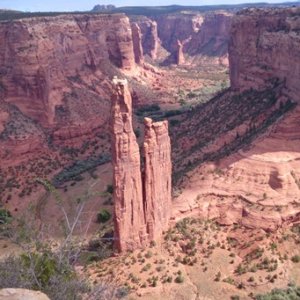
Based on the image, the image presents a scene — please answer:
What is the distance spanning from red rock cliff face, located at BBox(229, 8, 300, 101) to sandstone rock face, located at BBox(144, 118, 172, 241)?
17.0m

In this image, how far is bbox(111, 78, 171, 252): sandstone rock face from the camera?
112 ft

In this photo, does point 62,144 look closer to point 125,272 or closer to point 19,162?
point 19,162

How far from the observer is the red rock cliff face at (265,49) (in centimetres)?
4950

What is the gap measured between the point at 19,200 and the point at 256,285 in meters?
30.5

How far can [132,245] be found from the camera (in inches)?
1425

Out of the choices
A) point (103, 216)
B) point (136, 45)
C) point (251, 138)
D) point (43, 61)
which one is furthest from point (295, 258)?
point (136, 45)

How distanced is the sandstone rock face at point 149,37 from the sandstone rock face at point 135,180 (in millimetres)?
136559

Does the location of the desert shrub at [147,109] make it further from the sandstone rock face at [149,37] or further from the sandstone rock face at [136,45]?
the sandstone rock face at [149,37]

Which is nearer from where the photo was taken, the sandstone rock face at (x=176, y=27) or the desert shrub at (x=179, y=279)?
the desert shrub at (x=179, y=279)

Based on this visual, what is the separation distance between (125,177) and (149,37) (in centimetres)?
14148

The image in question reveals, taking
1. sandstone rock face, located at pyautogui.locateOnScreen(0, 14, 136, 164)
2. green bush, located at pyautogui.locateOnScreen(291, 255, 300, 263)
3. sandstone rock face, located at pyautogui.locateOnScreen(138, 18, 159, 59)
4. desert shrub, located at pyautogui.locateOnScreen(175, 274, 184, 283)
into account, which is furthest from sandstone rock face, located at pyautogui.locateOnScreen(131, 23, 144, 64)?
desert shrub, located at pyautogui.locateOnScreen(175, 274, 184, 283)

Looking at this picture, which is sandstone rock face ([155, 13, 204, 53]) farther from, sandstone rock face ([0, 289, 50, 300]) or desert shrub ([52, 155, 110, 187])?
sandstone rock face ([0, 289, 50, 300])

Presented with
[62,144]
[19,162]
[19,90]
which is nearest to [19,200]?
[19,162]

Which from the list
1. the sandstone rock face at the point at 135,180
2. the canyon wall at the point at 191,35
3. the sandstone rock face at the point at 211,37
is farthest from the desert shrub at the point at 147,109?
the sandstone rock face at the point at 211,37
